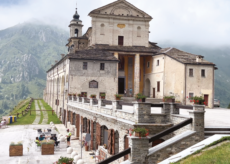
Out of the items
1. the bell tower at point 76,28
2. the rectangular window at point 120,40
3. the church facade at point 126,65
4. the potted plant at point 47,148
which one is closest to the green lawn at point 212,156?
the potted plant at point 47,148

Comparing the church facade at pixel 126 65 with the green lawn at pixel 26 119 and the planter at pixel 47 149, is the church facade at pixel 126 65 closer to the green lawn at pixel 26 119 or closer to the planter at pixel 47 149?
the green lawn at pixel 26 119

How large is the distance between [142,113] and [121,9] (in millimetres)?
37845

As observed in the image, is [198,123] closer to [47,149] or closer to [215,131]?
[215,131]

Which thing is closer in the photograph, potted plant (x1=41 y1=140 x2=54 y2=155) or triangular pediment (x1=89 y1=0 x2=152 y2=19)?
potted plant (x1=41 y1=140 x2=54 y2=155)

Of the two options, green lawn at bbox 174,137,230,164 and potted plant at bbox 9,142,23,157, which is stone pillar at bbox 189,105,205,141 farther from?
potted plant at bbox 9,142,23,157

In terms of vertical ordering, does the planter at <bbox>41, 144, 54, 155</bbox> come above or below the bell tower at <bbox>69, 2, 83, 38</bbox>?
below

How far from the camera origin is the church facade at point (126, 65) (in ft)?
126

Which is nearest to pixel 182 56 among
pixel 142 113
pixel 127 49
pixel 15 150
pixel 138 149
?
pixel 127 49

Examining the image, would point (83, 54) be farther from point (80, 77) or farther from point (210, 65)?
point (210, 65)

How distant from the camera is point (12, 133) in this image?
36.3 m

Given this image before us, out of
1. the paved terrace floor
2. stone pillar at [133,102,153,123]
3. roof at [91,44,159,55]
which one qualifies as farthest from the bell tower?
stone pillar at [133,102,153,123]

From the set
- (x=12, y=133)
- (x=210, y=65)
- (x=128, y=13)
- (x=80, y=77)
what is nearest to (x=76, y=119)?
(x=80, y=77)

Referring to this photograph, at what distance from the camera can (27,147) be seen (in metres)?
27.3

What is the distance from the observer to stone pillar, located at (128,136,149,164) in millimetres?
12211
